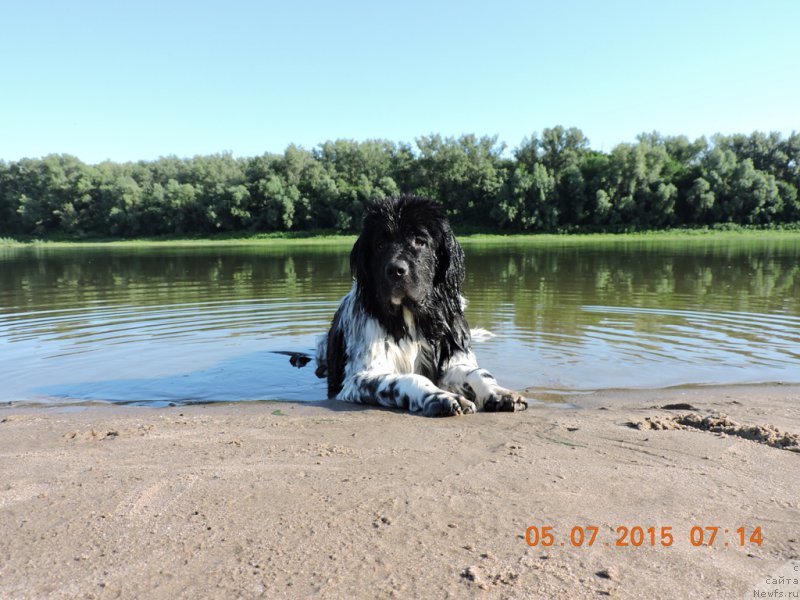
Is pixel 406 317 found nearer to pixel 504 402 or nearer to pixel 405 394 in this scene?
pixel 405 394

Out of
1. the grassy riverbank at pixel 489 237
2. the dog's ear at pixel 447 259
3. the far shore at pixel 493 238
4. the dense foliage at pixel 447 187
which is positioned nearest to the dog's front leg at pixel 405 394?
the dog's ear at pixel 447 259

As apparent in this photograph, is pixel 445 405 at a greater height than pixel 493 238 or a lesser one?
lesser

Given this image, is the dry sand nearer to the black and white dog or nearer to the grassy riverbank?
the black and white dog

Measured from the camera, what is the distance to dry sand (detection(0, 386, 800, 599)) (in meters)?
2.53

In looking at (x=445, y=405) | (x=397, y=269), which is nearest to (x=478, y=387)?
(x=445, y=405)

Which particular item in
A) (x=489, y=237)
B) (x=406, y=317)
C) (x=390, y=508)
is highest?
(x=489, y=237)

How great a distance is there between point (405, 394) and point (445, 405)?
0.52 metres

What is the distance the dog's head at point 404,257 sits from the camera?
20.4 ft

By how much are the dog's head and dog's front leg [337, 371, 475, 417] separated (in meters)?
0.75

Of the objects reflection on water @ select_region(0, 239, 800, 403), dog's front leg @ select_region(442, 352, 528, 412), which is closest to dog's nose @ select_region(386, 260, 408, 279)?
dog's front leg @ select_region(442, 352, 528, 412)

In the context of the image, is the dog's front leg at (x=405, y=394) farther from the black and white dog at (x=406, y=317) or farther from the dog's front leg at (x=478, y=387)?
the dog's front leg at (x=478, y=387)

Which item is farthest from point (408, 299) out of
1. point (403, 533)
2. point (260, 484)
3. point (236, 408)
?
point (403, 533)

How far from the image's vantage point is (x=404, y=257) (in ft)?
20.4

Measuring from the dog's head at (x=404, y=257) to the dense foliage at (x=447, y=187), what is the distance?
65677 millimetres
